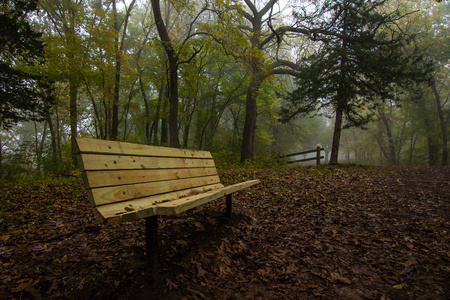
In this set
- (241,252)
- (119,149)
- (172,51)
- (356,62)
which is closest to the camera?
(119,149)

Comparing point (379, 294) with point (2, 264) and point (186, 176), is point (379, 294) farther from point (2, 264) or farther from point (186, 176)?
point (2, 264)

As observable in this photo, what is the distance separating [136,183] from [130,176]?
9 centimetres

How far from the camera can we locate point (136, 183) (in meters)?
2.09

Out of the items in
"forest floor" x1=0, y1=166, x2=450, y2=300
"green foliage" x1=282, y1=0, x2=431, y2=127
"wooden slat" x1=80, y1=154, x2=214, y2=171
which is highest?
"green foliage" x1=282, y1=0, x2=431, y2=127

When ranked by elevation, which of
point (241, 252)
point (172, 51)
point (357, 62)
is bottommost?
point (241, 252)

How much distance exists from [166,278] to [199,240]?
773mm

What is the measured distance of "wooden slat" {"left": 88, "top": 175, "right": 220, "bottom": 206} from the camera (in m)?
1.67

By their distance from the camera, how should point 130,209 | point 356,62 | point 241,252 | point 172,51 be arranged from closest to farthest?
point 130,209 → point 241,252 → point 172,51 → point 356,62

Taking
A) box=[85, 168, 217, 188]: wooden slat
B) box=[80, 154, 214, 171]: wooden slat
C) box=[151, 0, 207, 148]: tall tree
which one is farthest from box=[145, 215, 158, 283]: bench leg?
box=[151, 0, 207, 148]: tall tree

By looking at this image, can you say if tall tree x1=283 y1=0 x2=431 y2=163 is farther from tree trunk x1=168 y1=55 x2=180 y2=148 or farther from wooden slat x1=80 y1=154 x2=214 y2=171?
wooden slat x1=80 y1=154 x2=214 y2=171

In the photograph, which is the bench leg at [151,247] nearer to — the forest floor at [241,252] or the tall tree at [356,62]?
the forest floor at [241,252]

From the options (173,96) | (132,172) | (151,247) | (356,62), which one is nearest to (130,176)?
(132,172)

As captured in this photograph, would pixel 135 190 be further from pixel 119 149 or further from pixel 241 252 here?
pixel 241 252

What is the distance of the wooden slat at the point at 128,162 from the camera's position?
168cm
